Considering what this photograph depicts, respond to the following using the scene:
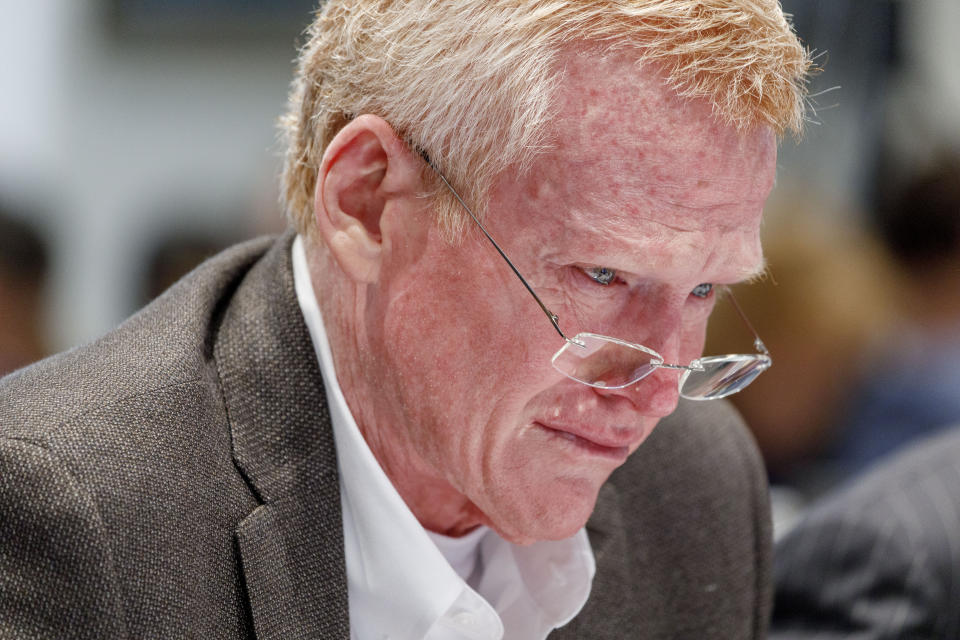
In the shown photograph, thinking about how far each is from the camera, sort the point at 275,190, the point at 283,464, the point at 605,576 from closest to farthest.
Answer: the point at 283,464, the point at 605,576, the point at 275,190

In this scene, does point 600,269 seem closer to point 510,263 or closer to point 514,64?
point 510,263

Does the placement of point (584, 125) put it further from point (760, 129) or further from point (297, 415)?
point (297, 415)

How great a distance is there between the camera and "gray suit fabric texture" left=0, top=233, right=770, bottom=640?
96 cm

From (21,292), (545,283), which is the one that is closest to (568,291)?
(545,283)

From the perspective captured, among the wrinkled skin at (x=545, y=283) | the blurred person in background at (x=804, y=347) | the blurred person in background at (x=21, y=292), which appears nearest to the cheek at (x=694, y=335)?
the wrinkled skin at (x=545, y=283)

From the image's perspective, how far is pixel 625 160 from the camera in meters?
1.06

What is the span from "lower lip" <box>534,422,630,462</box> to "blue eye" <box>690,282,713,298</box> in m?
0.19

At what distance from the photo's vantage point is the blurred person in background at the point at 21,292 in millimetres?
2656

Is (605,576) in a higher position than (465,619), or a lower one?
lower

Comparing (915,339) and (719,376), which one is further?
(915,339)

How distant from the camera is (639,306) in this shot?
Answer: 1.14m

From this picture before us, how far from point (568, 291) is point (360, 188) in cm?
26

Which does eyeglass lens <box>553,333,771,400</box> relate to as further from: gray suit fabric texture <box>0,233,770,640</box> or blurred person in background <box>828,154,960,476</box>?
blurred person in background <box>828,154,960,476</box>

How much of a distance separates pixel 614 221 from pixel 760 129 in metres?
0.19
